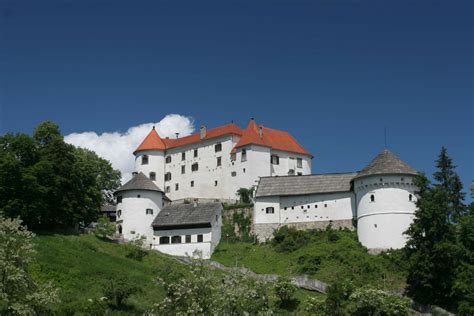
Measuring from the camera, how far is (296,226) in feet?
235

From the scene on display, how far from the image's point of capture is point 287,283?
52938mm

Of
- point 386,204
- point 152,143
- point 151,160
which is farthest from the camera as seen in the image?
point 152,143

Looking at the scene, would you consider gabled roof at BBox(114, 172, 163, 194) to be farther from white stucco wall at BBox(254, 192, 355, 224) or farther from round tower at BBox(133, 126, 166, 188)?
round tower at BBox(133, 126, 166, 188)

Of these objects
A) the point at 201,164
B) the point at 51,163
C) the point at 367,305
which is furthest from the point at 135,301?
the point at 201,164

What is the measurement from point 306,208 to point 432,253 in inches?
833

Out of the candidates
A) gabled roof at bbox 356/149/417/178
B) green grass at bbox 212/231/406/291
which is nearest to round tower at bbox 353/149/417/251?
gabled roof at bbox 356/149/417/178

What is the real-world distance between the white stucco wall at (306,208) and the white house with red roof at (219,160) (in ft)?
31.9

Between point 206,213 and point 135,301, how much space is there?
23.0 meters

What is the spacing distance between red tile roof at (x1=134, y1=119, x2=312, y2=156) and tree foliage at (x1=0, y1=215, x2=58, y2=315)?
50.3 m

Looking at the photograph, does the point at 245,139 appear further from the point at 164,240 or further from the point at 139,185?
the point at 164,240

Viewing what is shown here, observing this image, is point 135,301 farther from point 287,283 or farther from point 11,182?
point 11,182

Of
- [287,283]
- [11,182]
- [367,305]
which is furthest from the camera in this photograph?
[11,182]

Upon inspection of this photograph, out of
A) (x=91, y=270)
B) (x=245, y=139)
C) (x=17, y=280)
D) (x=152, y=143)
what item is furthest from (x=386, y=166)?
(x=17, y=280)

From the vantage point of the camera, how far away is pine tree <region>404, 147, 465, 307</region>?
51.8 metres
